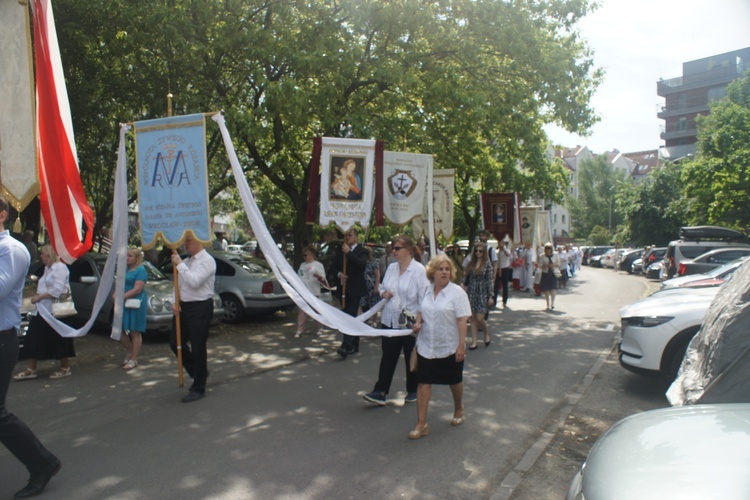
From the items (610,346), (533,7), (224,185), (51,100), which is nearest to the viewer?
(51,100)

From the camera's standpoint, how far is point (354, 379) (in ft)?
26.5

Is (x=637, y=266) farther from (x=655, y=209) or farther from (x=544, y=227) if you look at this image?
(x=544, y=227)

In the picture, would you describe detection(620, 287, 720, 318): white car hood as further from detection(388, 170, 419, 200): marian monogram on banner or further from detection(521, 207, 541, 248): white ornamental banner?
detection(521, 207, 541, 248): white ornamental banner

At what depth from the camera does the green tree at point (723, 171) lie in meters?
26.4

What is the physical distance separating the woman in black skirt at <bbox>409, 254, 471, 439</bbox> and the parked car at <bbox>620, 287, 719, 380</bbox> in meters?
2.74

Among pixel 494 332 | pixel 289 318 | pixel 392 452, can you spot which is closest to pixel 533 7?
pixel 494 332

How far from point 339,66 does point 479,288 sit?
17.9ft

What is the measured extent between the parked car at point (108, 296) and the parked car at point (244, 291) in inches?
58.5

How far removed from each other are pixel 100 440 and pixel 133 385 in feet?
7.41

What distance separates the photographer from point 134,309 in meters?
8.65

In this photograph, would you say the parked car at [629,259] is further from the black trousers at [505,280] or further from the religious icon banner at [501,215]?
the black trousers at [505,280]

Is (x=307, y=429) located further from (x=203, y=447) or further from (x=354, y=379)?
(x=354, y=379)

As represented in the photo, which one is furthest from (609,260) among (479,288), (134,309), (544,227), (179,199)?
(179,199)

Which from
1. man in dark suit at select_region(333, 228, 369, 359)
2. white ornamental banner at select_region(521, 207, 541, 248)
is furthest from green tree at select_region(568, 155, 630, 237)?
man in dark suit at select_region(333, 228, 369, 359)
